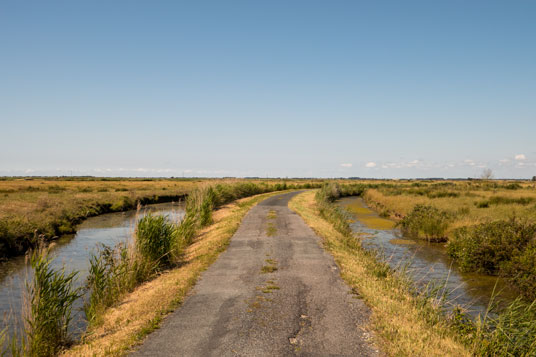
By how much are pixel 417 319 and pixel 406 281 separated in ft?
11.6

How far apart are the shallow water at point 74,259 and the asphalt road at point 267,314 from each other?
2583 millimetres

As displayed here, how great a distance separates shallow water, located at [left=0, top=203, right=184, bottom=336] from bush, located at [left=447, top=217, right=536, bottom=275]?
13325mm

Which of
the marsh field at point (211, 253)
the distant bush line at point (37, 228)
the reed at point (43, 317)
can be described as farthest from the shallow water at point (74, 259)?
the distant bush line at point (37, 228)

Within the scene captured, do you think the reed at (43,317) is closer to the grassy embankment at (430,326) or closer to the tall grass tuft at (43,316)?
the tall grass tuft at (43,316)

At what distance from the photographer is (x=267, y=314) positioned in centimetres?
717

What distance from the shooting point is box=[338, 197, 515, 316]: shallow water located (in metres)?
11.6

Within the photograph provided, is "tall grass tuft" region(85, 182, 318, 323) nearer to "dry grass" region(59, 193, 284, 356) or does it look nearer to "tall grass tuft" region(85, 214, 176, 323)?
"tall grass tuft" region(85, 214, 176, 323)

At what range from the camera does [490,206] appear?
31.3 meters

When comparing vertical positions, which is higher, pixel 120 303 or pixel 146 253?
pixel 146 253

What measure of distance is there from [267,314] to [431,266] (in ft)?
34.5

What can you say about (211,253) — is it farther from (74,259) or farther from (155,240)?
(74,259)

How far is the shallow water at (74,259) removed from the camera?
904cm

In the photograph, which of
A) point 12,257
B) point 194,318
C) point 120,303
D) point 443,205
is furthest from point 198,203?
point 443,205

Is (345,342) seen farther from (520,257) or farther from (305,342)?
(520,257)
